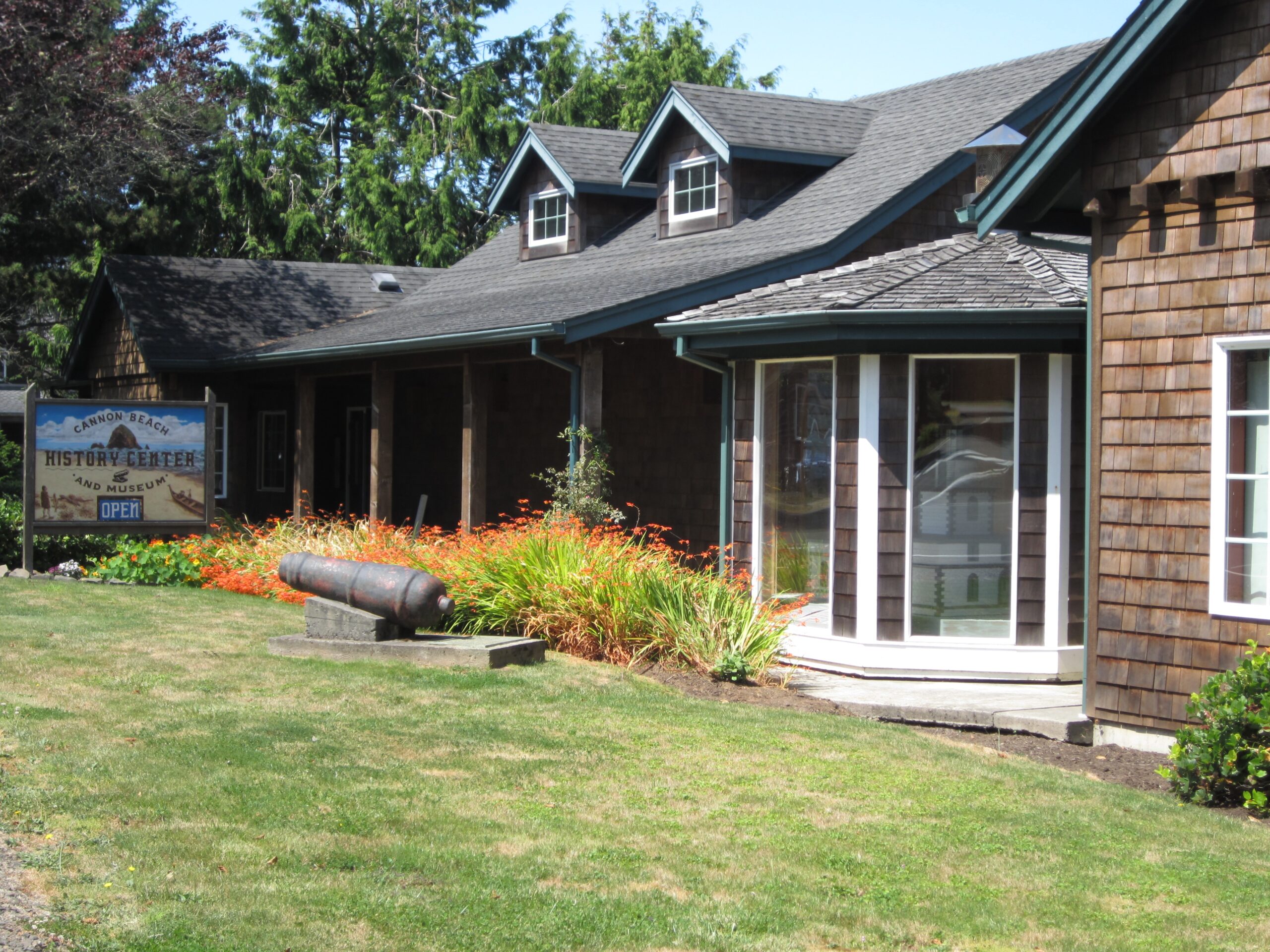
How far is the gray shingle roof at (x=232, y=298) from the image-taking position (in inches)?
852

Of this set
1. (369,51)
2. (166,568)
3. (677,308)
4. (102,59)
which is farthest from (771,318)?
(369,51)

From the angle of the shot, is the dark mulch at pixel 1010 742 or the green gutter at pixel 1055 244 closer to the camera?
the dark mulch at pixel 1010 742

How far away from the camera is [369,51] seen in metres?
40.2

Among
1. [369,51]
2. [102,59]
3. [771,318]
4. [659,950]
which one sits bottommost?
[659,950]

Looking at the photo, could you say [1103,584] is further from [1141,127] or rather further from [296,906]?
[296,906]

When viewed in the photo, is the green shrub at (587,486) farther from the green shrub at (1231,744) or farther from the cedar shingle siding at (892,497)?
the green shrub at (1231,744)

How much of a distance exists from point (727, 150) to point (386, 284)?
33.9 feet

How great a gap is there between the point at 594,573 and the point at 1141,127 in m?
5.29

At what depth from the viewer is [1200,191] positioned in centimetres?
802

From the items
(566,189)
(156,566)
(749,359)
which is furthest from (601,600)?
(566,189)

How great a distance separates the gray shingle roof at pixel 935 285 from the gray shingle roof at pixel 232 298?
1143 cm

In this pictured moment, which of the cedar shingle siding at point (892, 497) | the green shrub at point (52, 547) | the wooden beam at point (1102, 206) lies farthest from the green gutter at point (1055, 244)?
the green shrub at point (52, 547)

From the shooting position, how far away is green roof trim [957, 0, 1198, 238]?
7.93 metres

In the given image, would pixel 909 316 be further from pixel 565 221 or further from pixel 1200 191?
pixel 565 221
